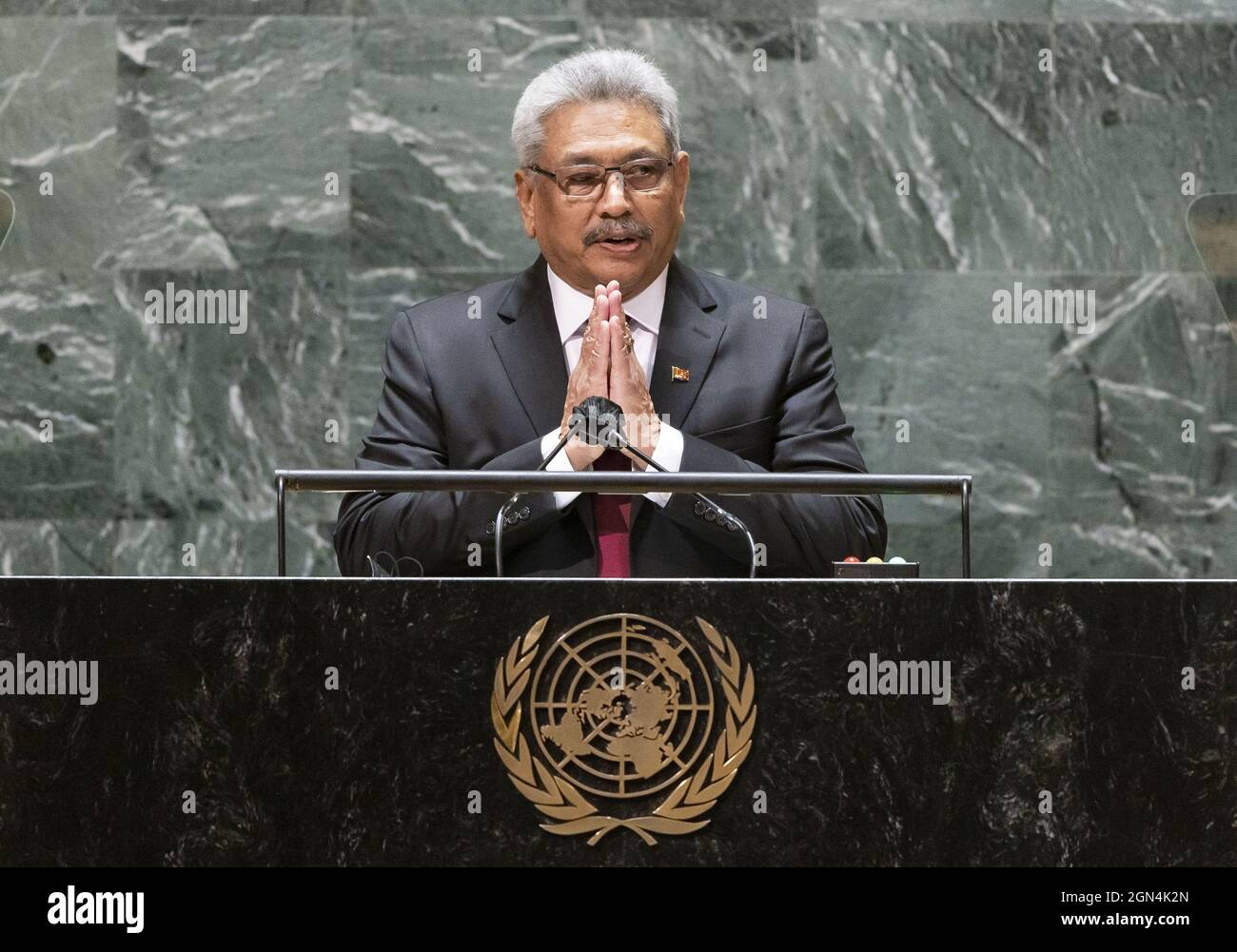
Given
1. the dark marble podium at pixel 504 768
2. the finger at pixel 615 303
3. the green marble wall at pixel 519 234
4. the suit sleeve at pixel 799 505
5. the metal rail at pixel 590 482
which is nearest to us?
the dark marble podium at pixel 504 768

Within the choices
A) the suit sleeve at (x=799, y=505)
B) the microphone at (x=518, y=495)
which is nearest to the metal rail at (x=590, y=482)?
the microphone at (x=518, y=495)

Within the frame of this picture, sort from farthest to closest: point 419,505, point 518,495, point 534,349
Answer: point 534,349 < point 419,505 < point 518,495

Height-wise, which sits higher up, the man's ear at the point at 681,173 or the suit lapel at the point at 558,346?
the man's ear at the point at 681,173

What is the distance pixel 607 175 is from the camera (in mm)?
3656

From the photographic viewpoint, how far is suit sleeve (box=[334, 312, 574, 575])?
3258mm

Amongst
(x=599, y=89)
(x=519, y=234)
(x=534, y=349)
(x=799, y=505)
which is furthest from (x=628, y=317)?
(x=519, y=234)

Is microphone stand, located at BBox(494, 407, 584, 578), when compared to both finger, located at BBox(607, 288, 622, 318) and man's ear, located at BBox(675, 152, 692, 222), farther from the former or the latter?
man's ear, located at BBox(675, 152, 692, 222)

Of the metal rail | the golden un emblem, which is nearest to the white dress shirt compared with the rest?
the metal rail

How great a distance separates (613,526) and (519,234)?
258 centimetres

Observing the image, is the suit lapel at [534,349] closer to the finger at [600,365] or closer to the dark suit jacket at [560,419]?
the dark suit jacket at [560,419]

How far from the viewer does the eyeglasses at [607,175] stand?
3.65 metres

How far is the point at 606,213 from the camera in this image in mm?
3656

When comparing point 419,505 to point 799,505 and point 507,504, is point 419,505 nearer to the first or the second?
point 507,504

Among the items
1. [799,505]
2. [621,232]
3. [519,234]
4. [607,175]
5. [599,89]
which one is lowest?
[799,505]
